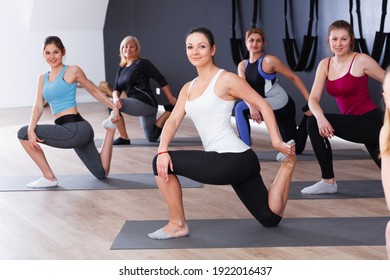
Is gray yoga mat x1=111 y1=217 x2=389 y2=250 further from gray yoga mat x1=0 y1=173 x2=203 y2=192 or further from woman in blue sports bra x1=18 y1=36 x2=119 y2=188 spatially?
woman in blue sports bra x1=18 y1=36 x2=119 y2=188

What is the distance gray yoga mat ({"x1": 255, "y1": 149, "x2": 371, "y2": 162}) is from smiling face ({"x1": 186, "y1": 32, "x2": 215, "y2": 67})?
2.11 metres

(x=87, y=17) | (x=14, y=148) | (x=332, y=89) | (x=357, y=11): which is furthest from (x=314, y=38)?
(x=87, y=17)

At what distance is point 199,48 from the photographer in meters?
2.91

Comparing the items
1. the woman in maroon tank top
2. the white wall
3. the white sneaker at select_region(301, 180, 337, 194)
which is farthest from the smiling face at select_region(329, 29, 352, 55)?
the white wall

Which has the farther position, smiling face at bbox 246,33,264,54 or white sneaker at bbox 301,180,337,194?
smiling face at bbox 246,33,264,54

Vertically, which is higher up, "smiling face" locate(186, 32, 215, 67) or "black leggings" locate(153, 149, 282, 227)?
"smiling face" locate(186, 32, 215, 67)

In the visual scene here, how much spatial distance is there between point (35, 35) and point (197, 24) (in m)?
2.79

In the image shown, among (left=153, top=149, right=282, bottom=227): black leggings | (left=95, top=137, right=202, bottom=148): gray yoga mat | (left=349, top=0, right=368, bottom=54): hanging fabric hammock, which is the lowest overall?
(left=95, top=137, right=202, bottom=148): gray yoga mat

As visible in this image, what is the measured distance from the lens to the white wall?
355 inches

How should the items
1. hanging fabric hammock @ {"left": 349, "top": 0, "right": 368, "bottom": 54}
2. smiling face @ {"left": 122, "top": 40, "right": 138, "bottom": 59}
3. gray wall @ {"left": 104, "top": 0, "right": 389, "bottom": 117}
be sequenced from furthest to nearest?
gray wall @ {"left": 104, "top": 0, "right": 389, "bottom": 117} → smiling face @ {"left": 122, "top": 40, "right": 138, "bottom": 59} → hanging fabric hammock @ {"left": 349, "top": 0, "right": 368, "bottom": 54}

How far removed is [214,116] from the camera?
2936mm

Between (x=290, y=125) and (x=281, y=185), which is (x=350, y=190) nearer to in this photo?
(x=281, y=185)

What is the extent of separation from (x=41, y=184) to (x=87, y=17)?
551 cm

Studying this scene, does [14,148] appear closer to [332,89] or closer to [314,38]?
[314,38]
